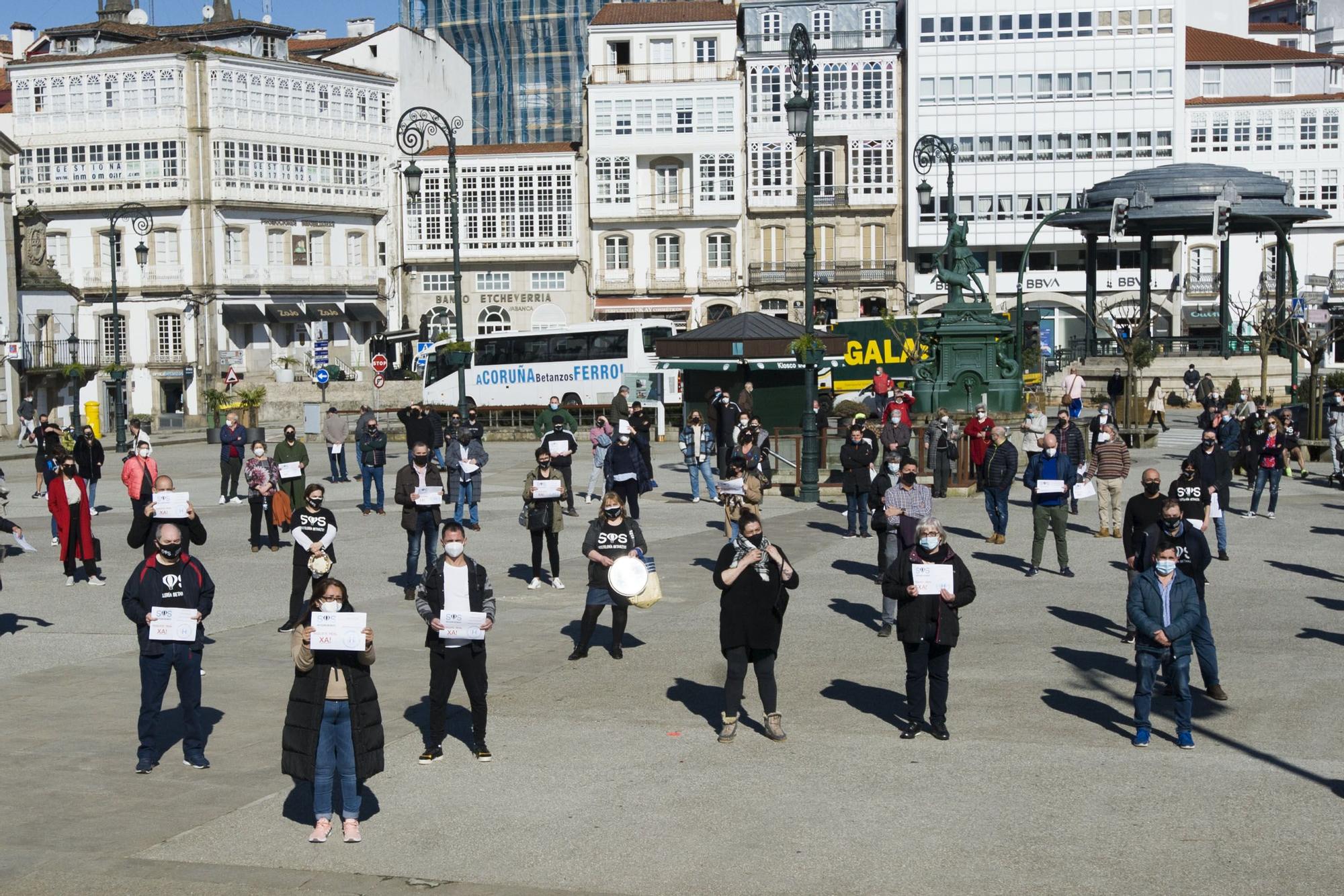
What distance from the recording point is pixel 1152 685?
37.3ft

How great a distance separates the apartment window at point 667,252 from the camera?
69.6 meters

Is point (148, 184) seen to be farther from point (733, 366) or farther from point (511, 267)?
point (733, 366)

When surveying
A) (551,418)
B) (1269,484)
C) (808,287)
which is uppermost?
(808,287)

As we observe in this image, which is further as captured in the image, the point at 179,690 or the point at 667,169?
the point at 667,169

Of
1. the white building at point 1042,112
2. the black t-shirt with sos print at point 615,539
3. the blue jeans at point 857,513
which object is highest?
the white building at point 1042,112

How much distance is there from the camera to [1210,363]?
4969cm

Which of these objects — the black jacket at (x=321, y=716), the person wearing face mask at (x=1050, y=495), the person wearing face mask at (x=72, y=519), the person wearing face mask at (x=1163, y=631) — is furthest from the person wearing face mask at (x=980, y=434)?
the black jacket at (x=321, y=716)

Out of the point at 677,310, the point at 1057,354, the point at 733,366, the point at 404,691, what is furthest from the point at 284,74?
the point at 404,691

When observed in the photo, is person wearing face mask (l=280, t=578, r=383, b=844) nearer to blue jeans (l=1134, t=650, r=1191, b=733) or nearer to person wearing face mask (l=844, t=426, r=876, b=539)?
blue jeans (l=1134, t=650, r=1191, b=733)

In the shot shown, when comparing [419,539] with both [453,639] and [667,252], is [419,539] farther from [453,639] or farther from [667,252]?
[667,252]

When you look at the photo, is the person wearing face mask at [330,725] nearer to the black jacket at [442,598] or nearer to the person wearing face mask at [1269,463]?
the black jacket at [442,598]

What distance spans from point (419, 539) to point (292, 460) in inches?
177

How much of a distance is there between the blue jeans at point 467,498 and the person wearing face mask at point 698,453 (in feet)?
13.3

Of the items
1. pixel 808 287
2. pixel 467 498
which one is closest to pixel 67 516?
pixel 467 498
